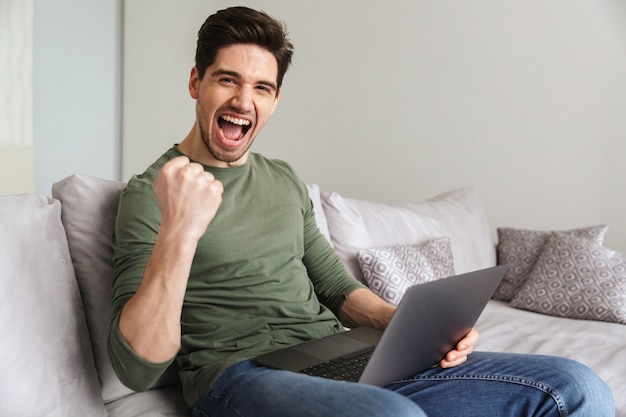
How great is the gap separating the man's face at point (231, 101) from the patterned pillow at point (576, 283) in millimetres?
1448

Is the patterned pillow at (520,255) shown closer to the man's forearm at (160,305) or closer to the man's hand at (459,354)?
the man's hand at (459,354)

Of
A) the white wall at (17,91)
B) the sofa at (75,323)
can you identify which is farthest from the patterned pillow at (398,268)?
the white wall at (17,91)

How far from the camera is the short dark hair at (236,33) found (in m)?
1.39

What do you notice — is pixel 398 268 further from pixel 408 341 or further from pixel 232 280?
pixel 408 341

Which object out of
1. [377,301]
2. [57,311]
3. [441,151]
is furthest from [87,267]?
[441,151]

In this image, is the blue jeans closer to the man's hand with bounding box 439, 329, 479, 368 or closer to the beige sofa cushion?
the man's hand with bounding box 439, 329, 479, 368

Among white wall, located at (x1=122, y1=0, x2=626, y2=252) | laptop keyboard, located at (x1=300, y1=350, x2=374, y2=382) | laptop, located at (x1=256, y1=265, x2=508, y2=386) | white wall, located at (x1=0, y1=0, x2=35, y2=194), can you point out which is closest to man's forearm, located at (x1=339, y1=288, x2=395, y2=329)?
laptop, located at (x1=256, y1=265, x2=508, y2=386)

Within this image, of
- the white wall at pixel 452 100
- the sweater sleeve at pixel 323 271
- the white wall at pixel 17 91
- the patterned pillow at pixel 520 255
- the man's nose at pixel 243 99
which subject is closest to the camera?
the man's nose at pixel 243 99

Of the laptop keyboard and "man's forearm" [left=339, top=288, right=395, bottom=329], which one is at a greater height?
the laptop keyboard

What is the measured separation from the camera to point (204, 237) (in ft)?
4.18

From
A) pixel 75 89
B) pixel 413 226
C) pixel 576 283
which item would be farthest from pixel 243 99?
pixel 75 89

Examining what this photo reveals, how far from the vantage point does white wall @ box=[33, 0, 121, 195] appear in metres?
3.67

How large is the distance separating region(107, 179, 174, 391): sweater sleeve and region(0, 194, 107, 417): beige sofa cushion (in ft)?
0.44

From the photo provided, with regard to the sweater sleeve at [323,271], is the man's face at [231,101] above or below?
above
